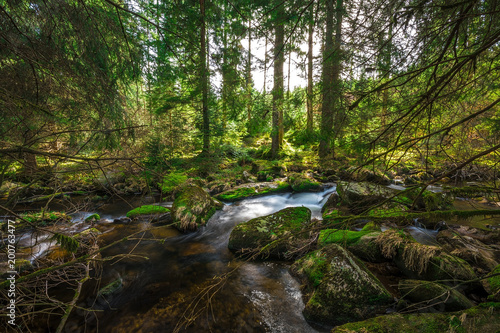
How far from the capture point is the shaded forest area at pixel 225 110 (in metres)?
1.94

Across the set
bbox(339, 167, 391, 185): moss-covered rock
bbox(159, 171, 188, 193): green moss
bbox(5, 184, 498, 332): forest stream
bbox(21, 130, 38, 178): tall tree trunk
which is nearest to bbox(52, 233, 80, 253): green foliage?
bbox(5, 184, 498, 332): forest stream

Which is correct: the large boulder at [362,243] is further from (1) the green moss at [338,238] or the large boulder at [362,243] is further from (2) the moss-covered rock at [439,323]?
(2) the moss-covered rock at [439,323]

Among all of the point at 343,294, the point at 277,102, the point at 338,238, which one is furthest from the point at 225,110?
the point at 343,294

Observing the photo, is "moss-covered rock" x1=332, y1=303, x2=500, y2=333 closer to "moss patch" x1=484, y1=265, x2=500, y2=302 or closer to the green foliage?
"moss patch" x1=484, y1=265, x2=500, y2=302

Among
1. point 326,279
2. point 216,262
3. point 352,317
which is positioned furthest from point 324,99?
point 216,262

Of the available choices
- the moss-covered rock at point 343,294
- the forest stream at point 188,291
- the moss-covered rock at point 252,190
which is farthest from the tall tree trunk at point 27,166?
the moss-covered rock at point 252,190

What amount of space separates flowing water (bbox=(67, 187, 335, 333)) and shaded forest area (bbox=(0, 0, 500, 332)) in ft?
1.18

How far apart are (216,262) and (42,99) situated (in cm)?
456

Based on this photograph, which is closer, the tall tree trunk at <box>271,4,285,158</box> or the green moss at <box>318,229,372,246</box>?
the green moss at <box>318,229,372,246</box>

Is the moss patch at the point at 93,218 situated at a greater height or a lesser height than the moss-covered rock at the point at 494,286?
lesser

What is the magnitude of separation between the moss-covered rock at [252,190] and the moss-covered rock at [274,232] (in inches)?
156

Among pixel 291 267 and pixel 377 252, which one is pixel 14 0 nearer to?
pixel 291 267

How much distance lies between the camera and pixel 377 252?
4.61 m

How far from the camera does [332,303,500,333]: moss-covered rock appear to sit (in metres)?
2.19
